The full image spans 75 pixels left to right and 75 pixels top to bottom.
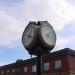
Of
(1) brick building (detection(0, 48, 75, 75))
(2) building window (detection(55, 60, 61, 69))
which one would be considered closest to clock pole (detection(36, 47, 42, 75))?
(1) brick building (detection(0, 48, 75, 75))

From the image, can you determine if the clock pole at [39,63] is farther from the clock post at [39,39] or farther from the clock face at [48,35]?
the clock face at [48,35]

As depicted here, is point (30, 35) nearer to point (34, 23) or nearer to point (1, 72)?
A: point (34, 23)

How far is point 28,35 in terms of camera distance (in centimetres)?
574

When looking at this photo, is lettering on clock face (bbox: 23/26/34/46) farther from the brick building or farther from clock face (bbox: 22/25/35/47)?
the brick building

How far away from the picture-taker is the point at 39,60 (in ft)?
17.7

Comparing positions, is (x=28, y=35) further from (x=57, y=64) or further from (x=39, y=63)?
(x=57, y=64)

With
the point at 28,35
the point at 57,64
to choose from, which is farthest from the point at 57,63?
the point at 28,35

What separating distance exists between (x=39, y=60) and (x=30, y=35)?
2.06 feet

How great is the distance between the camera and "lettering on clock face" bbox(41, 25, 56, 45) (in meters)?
5.51

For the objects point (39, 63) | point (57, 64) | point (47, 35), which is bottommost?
point (39, 63)

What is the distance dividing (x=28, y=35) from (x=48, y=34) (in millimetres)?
459

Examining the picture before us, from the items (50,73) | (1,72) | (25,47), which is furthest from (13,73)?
(25,47)

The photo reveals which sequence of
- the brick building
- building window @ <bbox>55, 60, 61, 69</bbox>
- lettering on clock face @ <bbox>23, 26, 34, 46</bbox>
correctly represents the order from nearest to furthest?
lettering on clock face @ <bbox>23, 26, 34, 46</bbox> → the brick building → building window @ <bbox>55, 60, 61, 69</bbox>

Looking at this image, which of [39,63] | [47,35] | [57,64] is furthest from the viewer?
[57,64]
